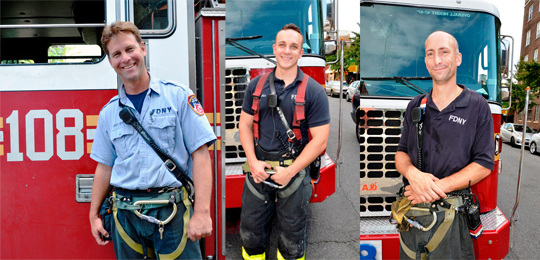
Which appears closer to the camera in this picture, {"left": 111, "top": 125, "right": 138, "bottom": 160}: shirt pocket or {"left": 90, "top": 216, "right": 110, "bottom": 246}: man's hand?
{"left": 111, "top": 125, "right": 138, "bottom": 160}: shirt pocket

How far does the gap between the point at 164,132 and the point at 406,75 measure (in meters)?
1.31

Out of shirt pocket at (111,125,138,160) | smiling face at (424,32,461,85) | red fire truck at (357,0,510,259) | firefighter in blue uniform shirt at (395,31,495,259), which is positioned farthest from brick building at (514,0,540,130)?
shirt pocket at (111,125,138,160)

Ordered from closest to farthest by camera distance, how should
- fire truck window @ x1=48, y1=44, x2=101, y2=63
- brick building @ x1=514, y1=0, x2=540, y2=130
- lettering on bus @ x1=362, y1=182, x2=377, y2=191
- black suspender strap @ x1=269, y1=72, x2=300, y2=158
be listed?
1. black suspender strap @ x1=269, y1=72, x2=300, y2=158
2. brick building @ x1=514, y1=0, x2=540, y2=130
3. lettering on bus @ x1=362, y1=182, x2=377, y2=191
4. fire truck window @ x1=48, y1=44, x2=101, y2=63

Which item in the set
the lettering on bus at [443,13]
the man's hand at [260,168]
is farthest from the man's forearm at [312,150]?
the lettering on bus at [443,13]

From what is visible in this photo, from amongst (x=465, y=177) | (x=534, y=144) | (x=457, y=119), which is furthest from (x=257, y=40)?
(x=534, y=144)

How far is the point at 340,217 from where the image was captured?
6.08 feet

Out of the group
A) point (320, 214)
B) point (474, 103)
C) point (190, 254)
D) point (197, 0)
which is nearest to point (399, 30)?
point (474, 103)

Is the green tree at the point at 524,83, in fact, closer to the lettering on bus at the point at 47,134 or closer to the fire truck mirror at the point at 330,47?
the fire truck mirror at the point at 330,47

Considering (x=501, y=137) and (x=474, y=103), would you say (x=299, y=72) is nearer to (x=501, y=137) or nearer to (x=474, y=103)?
(x=474, y=103)

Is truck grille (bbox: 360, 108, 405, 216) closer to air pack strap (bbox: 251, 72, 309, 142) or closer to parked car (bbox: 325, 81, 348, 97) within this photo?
parked car (bbox: 325, 81, 348, 97)

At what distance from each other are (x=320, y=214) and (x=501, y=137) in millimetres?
955

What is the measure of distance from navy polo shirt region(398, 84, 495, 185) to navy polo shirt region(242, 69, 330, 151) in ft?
1.72

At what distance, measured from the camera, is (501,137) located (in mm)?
1670

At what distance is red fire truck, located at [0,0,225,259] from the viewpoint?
217cm
